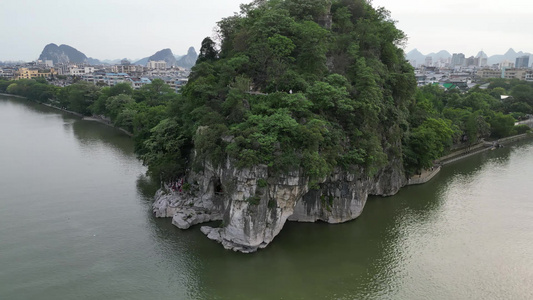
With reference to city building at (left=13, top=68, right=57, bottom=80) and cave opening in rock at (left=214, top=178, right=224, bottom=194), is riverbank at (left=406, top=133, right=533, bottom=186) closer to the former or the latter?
cave opening in rock at (left=214, top=178, right=224, bottom=194)

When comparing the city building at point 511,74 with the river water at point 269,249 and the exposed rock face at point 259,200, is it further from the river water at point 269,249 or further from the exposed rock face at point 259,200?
the exposed rock face at point 259,200

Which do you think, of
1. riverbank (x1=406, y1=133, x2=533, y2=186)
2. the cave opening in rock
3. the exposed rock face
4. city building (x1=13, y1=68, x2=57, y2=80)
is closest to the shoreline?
riverbank (x1=406, y1=133, x2=533, y2=186)

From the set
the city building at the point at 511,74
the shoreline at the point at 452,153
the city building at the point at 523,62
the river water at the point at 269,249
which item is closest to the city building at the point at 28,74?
the shoreline at the point at 452,153

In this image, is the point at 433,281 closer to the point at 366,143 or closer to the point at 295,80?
the point at 366,143

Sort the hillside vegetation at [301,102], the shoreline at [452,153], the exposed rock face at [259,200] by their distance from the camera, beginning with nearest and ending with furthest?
1. the exposed rock face at [259,200]
2. the hillside vegetation at [301,102]
3. the shoreline at [452,153]

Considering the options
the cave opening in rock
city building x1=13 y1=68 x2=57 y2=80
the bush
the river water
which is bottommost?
the river water
